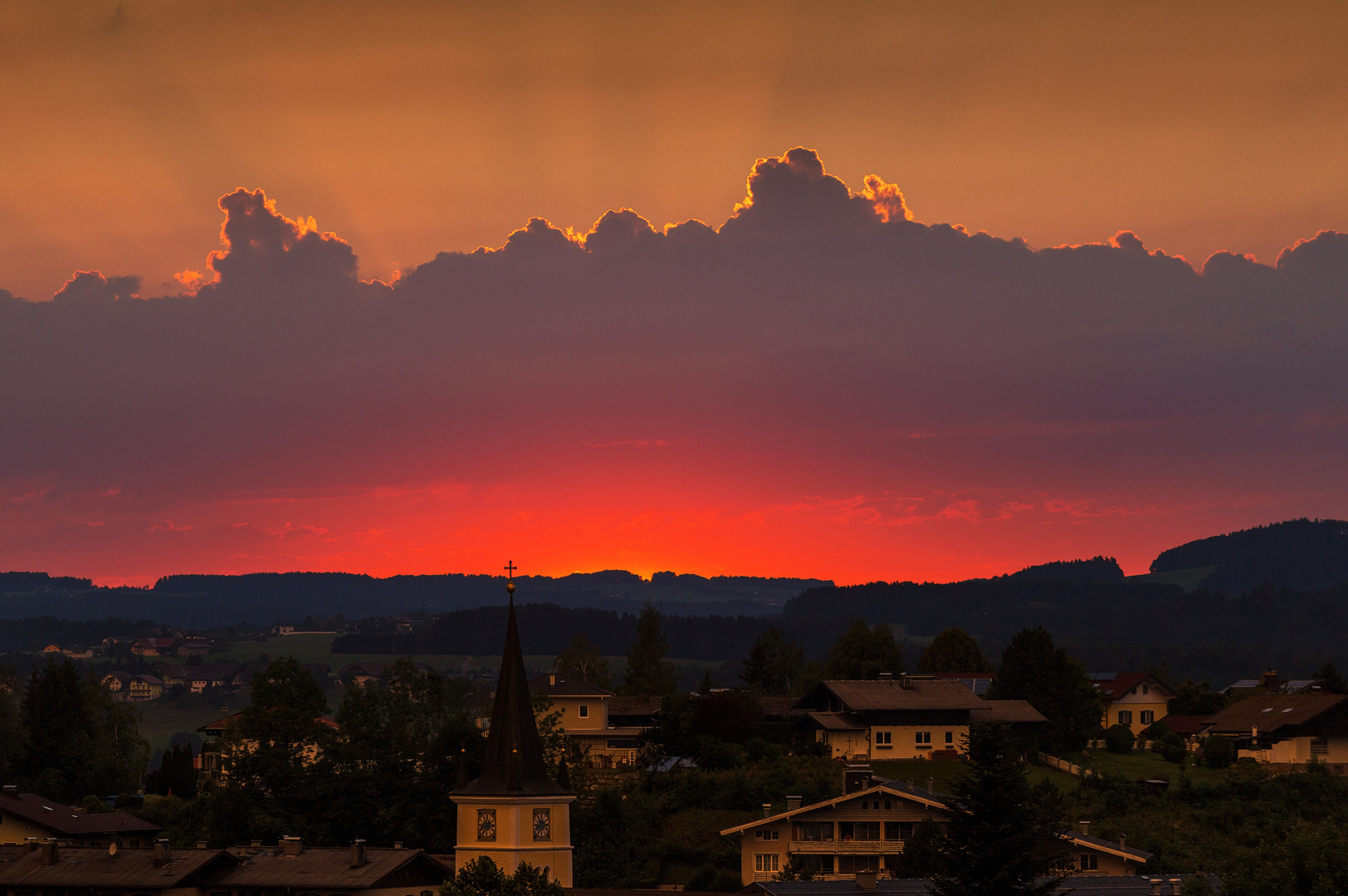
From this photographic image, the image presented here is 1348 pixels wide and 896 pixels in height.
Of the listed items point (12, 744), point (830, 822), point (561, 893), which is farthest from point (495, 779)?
point (12, 744)

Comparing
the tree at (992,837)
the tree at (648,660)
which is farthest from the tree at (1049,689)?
the tree at (992,837)

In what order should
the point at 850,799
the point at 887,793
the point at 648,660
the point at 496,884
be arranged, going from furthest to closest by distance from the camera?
1. the point at 648,660
2. the point at 887,793
3. the point at 850,799
4. the point at 496,884

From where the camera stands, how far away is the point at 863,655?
479ft

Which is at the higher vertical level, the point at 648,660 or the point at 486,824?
the point at 648,660

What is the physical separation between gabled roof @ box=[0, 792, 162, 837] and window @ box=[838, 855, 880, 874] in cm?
4005

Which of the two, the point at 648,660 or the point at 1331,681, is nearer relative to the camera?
the point at 1331,681

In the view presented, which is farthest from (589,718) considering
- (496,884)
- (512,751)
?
(496,884)

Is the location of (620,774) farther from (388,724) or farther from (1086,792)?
(1086,792)

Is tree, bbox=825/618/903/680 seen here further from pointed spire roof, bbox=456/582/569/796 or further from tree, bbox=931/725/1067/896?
tree, bbox=931/725/1067/896

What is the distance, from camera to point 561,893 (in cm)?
5406

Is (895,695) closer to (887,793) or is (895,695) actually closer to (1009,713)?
(1009,713)

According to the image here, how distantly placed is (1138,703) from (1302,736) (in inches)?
1338

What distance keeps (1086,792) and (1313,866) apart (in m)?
40.5

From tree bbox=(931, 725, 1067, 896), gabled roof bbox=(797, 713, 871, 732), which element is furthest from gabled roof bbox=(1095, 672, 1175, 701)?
tree bbox=(931, 725, 1067, 896)
